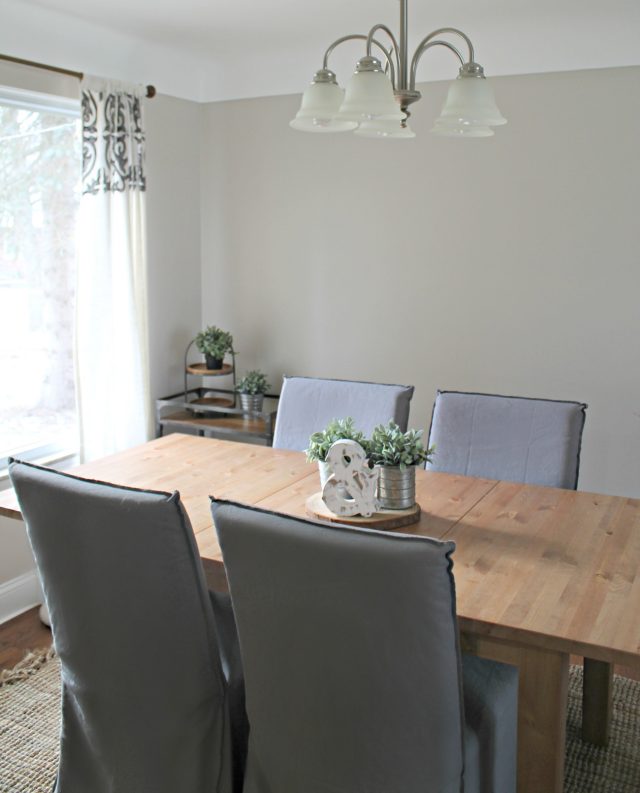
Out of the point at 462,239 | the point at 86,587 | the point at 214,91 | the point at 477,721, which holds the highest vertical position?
the point at 214,91

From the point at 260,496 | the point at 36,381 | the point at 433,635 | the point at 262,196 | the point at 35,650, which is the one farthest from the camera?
the point at 262,196

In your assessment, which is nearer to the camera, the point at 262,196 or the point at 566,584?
the point at 566,584

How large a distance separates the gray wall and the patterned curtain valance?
25.8 inches

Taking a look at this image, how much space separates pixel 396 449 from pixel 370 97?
875mm

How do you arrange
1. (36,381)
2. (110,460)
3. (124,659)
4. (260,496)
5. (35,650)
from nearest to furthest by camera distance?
(124,659) → (260,496) → (110,460) → (35,650) → (36,381)

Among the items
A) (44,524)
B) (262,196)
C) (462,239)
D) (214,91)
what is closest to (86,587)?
(44,524)

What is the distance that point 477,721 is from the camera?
170 cm

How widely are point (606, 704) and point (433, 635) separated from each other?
127cm

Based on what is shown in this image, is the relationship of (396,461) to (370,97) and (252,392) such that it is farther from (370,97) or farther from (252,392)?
(252,392)

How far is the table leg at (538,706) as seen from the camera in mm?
1671

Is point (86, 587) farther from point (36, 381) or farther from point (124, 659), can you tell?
point (36, 381)

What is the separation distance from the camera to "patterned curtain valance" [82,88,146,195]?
11.0 feet

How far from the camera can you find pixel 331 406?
3.01m

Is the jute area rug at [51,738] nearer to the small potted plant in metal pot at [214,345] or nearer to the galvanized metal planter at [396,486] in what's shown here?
the galvanized metal planter at [396,486]
